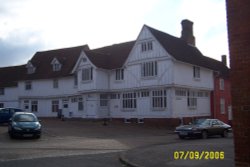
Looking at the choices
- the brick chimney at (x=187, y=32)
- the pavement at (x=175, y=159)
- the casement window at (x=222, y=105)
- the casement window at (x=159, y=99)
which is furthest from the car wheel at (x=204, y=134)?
the casement window at (x=222, y=105)

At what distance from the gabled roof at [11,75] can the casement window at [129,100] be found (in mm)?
21642

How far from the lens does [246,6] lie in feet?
18.6

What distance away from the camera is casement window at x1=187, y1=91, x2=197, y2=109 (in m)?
38.6

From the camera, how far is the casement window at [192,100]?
38.6 m

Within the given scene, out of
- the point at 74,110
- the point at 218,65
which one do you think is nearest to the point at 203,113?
the point at 218,65

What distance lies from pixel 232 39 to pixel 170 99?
2952 centimetres

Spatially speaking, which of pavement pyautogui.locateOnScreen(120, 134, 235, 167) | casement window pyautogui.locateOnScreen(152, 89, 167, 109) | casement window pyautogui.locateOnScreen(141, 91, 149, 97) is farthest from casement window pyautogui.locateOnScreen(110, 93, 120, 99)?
pavement pyautogui.locateOnScreen(120, 134, 235, 167)

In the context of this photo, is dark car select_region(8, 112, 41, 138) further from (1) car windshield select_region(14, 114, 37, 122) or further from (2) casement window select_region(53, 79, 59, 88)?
(2) casement window select_region(53, 79, 59, 88)

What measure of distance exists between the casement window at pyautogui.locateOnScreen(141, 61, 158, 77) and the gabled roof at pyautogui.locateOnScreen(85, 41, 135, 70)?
3.57 meters

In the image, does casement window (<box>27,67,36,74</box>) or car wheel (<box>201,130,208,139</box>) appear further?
casement window (<box>27,67,36,74</box>)

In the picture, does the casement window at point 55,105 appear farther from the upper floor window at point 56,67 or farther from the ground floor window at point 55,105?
the upper floor window at point 56,67

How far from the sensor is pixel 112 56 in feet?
143

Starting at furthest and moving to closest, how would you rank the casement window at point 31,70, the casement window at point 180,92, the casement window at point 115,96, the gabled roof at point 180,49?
the casement window at point 31,70
the casement window at point 115,96
the gabled roof at point 180,49
the casement window at point 180,92

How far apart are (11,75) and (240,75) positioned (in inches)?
2261
